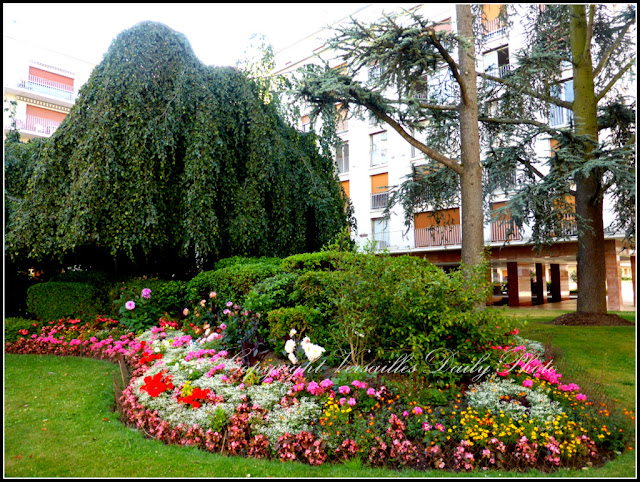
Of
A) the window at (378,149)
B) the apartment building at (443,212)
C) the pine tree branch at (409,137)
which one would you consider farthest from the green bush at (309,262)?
the window at (378,149)

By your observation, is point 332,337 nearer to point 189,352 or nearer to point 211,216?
point 189,352

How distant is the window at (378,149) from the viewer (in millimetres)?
22203

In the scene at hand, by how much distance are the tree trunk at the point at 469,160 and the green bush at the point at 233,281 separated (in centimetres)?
349

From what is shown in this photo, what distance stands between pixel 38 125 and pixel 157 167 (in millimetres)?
18314

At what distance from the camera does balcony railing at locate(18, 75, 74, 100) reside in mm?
22250

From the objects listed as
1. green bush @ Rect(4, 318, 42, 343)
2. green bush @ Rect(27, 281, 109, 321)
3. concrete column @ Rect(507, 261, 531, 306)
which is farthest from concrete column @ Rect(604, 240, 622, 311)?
green bush @ Rect(4, 318, 42, 343)

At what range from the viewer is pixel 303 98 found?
746cm

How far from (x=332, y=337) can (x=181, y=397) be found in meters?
1.70

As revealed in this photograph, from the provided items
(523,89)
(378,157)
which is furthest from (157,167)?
(378,157)

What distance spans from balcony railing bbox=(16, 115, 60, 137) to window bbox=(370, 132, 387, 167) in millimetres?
15986

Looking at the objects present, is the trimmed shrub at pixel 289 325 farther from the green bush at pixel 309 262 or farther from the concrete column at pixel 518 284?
the concrete column at pixel 518 284

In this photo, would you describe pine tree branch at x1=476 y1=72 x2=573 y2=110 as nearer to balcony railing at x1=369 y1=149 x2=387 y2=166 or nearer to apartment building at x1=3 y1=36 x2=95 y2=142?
balcony railing at x1=369 y1=149 x2=387 y2=166

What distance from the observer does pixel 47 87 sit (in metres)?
22.8

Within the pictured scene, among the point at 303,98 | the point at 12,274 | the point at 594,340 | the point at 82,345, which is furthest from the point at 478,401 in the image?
the point at 12,274
